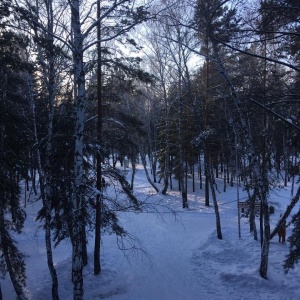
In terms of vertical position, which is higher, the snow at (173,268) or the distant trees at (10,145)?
the distant trees at (10,145)

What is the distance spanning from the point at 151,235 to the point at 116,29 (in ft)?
39.8

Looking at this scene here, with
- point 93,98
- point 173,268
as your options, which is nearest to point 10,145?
point 93,98

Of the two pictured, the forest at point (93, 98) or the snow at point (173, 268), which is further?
the snow at point (173, 268)

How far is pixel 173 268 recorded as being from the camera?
12141mm

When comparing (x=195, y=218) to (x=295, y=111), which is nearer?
(x=295, y=111)

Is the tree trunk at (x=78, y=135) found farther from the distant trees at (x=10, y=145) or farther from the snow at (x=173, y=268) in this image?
the distant trees at (x=10, y=145)

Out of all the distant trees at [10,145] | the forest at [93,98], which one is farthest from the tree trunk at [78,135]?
the distant trees at [10,145]

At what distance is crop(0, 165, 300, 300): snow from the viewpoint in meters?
9.97

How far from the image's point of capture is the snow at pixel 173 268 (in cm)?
997

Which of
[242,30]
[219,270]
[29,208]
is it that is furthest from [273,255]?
[29,208]

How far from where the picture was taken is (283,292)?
939 cm

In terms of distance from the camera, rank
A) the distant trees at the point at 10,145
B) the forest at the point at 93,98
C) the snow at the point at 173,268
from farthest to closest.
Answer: the snow at the point at 173,268 → the distant trees at the point at 10,145 → the forest at the point at 93,98

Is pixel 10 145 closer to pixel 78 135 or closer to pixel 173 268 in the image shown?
pixel 78 135

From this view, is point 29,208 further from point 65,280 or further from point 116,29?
point 116,29
